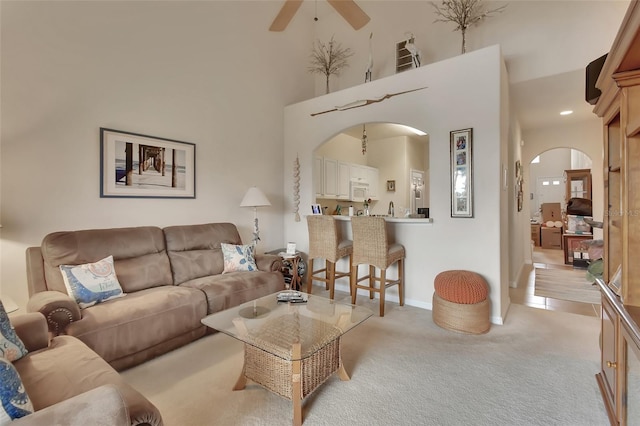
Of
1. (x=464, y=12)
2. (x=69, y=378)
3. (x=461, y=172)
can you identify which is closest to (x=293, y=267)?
(x=461, y=172)

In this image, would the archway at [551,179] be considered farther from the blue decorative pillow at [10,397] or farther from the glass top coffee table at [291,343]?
the blue decorative pillow at [10,397]

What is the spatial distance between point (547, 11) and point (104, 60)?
4.90m

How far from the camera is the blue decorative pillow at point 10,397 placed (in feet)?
2.94

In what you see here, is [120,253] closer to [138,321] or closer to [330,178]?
[138,321]

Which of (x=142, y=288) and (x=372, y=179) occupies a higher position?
(x=372, y=179)

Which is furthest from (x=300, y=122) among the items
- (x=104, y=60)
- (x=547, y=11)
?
(x=547, y=11)

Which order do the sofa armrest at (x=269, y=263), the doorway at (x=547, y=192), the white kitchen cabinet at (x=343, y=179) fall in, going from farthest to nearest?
the doorway at (x=547, y=192) → the white kitchen cabinet at (x=343, y=179) → the sofa armrest at (x=269, y=263)

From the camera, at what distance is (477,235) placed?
3.04m

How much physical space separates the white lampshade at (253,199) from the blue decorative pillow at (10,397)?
9.56 ft

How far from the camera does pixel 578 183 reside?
809 centimetres

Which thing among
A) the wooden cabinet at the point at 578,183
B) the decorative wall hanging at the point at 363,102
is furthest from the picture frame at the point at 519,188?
the wooden cabinet at the point at 578,183

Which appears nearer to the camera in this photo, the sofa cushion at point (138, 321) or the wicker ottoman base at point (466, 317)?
the sofa cushion at point (138, 321)

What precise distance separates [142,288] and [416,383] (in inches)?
94.6

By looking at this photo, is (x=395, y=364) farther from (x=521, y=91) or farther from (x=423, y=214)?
(x=521, y=91)
